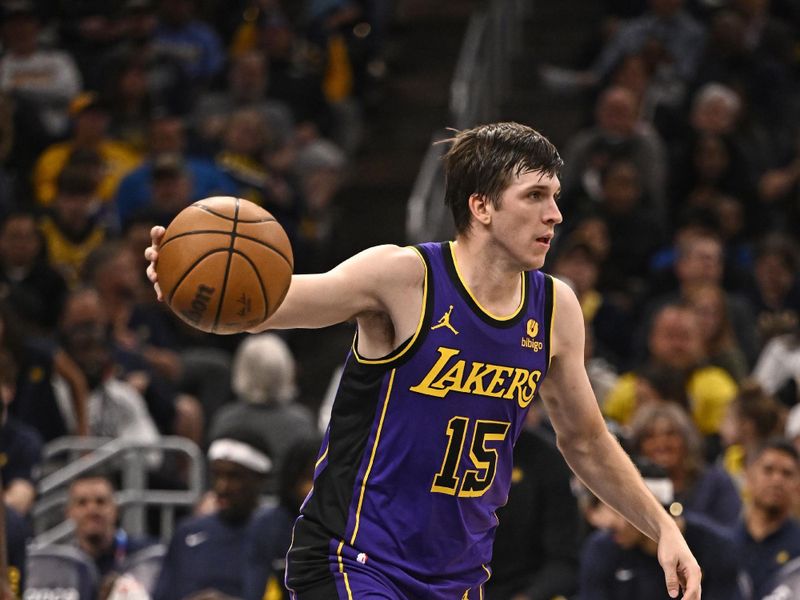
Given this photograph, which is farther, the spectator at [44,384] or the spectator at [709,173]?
the spectator at [709,173]

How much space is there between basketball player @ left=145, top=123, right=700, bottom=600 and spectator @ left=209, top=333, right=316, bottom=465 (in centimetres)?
509

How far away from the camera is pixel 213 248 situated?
437 cm

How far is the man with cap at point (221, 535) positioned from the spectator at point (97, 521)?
38 centimetres

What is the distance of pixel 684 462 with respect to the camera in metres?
8.41

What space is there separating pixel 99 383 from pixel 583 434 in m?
5.79

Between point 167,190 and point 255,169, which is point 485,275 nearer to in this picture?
point 167,190

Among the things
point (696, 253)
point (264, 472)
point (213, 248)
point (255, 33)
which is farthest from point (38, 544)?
point (255, 33)

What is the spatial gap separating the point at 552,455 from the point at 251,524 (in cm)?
187

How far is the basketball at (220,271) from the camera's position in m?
4.34

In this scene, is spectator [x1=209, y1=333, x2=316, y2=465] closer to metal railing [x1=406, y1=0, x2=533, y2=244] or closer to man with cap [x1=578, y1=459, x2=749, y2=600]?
metal railing [x1=406, y1=0, x2=533, y2=244]

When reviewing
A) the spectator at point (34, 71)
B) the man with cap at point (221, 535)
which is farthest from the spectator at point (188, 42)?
the man with cap at point (221, 535)

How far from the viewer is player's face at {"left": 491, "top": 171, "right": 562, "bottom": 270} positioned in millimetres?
4645

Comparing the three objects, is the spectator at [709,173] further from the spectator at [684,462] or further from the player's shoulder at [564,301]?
the player's shoulder at [564,301]

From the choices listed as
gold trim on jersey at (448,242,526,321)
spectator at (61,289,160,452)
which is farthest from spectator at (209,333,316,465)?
gold trim on jersey at (448,242,526,321)
